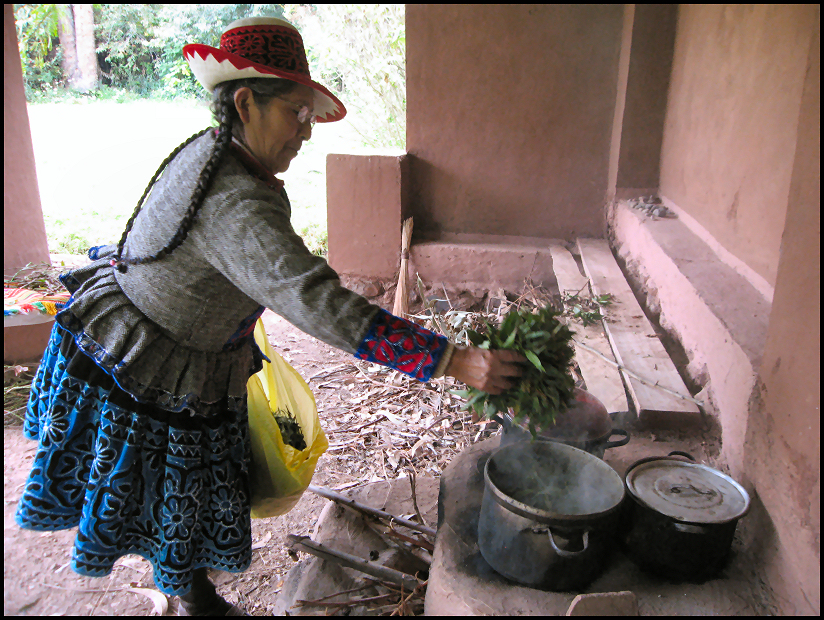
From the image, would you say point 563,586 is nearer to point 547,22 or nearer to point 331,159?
point 331,159

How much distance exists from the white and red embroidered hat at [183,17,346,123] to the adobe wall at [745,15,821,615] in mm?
1549

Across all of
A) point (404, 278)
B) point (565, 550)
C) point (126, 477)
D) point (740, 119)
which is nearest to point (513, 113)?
point (404, 278)

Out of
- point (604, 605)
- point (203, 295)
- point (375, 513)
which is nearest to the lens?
point (604, 605)

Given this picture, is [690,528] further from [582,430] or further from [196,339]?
[196,339]

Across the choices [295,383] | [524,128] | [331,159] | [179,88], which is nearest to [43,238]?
[331,159]

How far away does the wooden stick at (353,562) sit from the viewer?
2322mm

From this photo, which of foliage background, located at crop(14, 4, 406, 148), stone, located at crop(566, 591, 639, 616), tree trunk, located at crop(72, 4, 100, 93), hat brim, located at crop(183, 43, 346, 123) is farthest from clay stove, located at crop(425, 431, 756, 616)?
tree trunk, located at crop(72, 4, 100, 93)

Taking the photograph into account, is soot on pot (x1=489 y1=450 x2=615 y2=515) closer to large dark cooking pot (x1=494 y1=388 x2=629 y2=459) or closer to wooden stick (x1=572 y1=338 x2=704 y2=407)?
large dark cooking pot (x1=494 y1=388 x2=629 y2=459)

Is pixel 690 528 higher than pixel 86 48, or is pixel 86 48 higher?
pixel 86 48

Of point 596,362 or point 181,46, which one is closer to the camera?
point 596,362

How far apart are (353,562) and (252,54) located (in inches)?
78.2

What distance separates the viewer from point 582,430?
2297mm

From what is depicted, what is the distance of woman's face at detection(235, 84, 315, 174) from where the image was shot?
1.84 meters

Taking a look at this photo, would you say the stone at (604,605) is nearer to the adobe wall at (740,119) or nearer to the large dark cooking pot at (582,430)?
the large dark cooking pot at (582,430)
